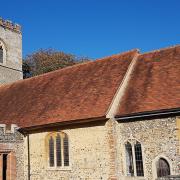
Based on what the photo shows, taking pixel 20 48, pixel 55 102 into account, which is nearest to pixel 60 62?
pixel 20 48

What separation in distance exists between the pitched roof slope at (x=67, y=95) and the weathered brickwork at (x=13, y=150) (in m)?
0.76

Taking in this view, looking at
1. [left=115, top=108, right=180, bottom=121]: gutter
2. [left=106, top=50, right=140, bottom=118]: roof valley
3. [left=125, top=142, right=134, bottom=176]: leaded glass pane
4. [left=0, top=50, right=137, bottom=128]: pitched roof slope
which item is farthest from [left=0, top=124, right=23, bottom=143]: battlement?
[left=125, top=142, right=134, bottom=176]: leaded glass pane

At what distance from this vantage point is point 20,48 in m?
31.0

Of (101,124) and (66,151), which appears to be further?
(66,151)

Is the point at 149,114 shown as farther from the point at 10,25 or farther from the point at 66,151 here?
the point at 10,25

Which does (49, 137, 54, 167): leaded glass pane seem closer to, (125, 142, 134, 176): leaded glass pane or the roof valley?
the roof valley

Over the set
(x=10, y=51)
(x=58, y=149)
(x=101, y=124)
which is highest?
(x=10, y=51)

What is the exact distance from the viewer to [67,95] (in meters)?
18.1

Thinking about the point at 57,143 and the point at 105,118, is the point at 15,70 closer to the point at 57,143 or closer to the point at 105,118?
the point at 57,143

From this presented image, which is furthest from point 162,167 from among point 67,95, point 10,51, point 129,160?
point 10,51

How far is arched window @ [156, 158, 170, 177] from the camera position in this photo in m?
13.3

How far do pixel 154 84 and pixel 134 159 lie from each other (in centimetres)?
397

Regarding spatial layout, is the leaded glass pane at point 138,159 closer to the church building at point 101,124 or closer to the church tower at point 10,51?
the church building at point 101,124

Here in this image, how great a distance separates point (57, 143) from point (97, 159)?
9.04 feet
